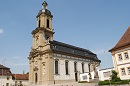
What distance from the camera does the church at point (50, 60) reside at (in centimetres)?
Result: 4166

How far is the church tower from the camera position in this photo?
4144 cm

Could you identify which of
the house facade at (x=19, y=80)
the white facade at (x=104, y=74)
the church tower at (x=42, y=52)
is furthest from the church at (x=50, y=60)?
the house facade at (x=19, y=80)

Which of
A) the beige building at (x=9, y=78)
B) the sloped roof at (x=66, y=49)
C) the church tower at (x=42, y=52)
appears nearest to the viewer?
the church tower at (x=42, y=52)

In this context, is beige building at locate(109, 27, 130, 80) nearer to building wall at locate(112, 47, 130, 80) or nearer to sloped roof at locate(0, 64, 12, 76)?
building wall at locate(112, 47, 130, 80)

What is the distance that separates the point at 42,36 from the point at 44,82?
13754mm

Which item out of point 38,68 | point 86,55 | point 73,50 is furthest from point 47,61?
point 86,55

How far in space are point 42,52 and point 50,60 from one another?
13.4ft

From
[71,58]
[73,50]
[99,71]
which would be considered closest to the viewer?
[99,71]

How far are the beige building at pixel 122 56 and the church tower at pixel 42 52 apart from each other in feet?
59.6

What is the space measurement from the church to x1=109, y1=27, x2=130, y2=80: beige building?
11228 mm

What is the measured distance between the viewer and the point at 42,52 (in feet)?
145

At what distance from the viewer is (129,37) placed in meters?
28.7

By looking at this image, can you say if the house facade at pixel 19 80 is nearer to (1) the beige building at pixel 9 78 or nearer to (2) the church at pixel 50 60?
(1) the beige building at pixel 9 78

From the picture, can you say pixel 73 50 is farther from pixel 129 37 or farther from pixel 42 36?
pixel 129 37
